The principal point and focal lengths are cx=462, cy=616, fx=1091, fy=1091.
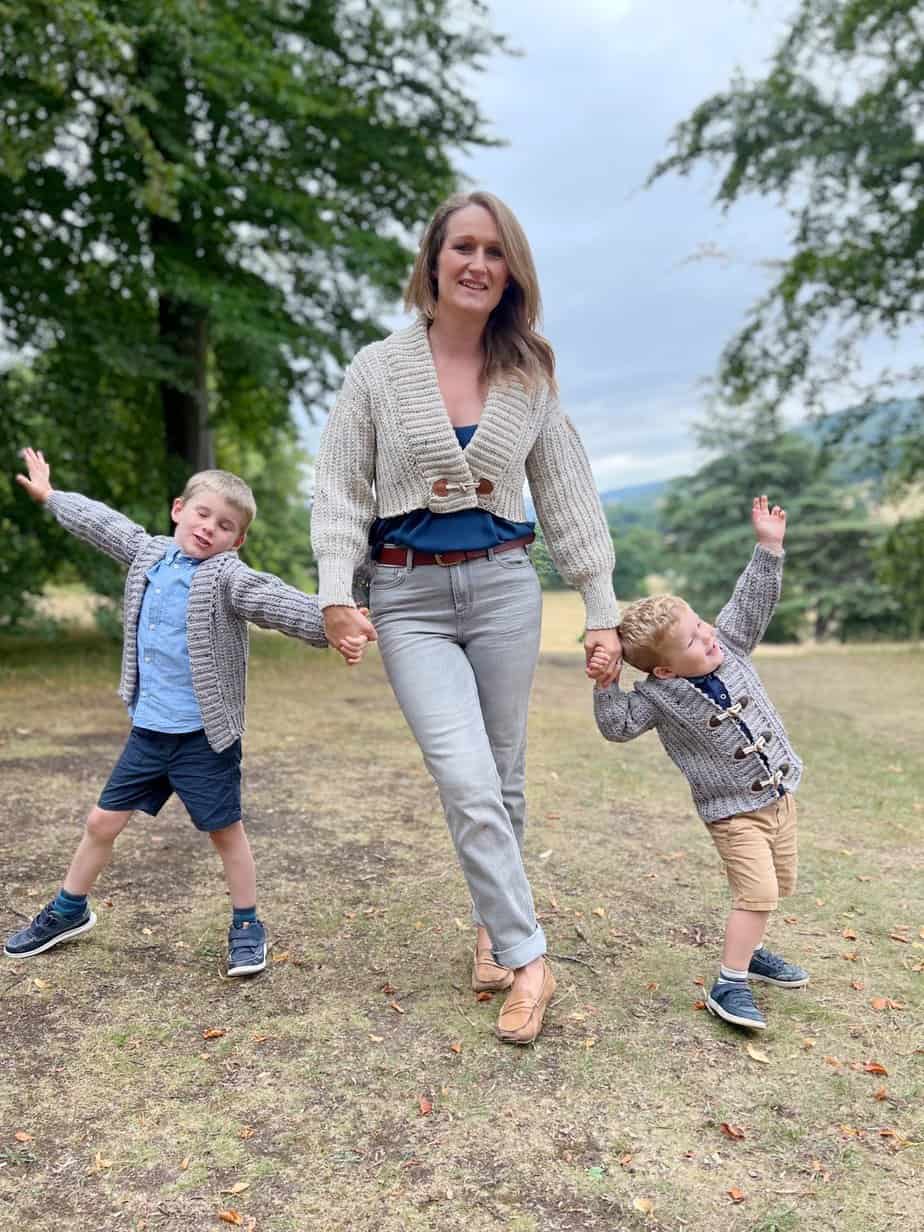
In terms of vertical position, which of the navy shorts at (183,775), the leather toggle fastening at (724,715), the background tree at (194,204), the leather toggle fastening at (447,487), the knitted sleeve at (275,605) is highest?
the background tree at (194,204)

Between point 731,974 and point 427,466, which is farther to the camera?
point 731,974

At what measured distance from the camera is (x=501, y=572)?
3139 mm

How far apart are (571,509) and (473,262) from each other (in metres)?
0.77

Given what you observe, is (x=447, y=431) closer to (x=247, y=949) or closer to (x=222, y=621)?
(x=222, y=621)

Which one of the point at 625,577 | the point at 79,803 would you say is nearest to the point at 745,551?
the point at 625,577

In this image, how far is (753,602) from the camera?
337cm

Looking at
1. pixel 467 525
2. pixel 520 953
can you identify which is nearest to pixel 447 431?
pixel 467 525

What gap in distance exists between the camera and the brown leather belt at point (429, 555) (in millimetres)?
3092

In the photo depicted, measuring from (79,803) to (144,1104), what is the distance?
3.06 metres

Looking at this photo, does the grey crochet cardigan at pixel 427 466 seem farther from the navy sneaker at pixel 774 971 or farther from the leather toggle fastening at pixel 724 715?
the navy sneaker at pixel 774 971

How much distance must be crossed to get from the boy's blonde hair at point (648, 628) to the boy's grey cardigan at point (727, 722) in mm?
84

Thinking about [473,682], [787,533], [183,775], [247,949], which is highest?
[787,533]

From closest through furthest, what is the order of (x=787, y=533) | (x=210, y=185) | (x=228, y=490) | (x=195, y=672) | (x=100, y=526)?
(x=195, y=672) < (x=228, y=490) < (x=100, y=526) < (x=210, y=185) < (x=787, y=533)

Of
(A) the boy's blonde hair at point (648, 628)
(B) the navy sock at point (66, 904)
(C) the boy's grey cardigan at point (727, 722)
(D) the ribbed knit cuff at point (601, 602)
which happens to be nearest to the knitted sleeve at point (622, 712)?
(C) the boy's grey cardigan at point (727, 722)
